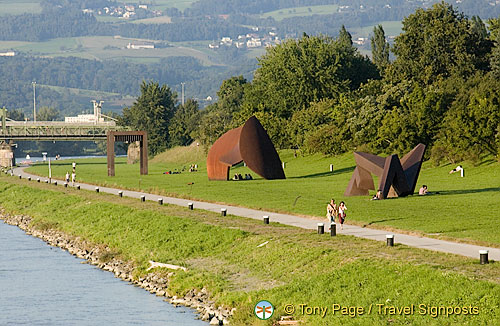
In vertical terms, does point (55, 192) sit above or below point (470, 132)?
below

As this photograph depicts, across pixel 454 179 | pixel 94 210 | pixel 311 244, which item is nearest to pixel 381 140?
pixel 454 179

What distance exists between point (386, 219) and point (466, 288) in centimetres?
1806

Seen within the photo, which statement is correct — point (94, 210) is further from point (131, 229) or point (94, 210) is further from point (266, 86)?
point (266, 86)

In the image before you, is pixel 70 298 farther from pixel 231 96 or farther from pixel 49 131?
pixel 49 131

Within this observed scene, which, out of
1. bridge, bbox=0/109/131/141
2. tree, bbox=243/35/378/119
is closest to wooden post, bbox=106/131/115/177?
tree, bbox=243/35/378/119

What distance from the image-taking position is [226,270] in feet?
118

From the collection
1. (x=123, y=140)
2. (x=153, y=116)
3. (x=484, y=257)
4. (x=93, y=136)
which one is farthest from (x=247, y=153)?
(x=153, y=116)

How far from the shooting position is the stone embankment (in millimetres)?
30839

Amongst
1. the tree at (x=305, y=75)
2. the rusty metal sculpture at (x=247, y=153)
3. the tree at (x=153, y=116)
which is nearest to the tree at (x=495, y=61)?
the tree at (x=305, y=75)

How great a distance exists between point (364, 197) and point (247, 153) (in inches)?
837

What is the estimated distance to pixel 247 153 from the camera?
77.8m

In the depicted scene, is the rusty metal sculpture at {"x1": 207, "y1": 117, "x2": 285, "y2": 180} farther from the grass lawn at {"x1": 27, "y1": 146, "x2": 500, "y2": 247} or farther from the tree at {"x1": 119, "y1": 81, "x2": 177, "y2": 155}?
the tree at {"x1": 119, "y1": 81, "x2": 177, "y2": 155}

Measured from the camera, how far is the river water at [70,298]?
3155cm

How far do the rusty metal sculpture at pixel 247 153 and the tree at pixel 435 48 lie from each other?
3213cm
